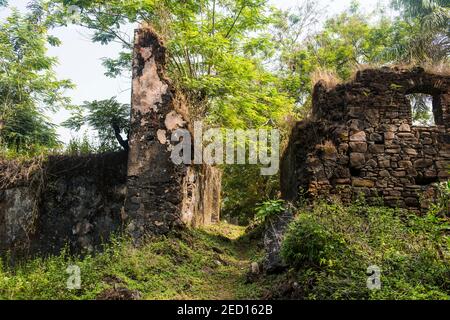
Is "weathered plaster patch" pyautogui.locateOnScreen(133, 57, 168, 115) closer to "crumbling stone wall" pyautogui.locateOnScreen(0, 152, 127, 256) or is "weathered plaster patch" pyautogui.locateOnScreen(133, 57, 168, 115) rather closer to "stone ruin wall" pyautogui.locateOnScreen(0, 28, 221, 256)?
"stone ruin wall" pyautogui.locateOnScreen(0, 28, 221, 256)

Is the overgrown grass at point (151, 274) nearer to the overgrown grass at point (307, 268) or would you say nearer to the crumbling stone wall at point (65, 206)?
the overgrown grass at point (307, 268)

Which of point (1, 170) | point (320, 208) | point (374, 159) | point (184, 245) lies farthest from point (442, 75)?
point (1, 170)

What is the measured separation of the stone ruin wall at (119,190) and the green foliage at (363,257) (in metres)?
3.13

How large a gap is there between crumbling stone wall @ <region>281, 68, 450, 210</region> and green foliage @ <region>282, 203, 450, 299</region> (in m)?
1.35

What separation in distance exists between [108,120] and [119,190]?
1.91 m

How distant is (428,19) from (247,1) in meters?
9.35

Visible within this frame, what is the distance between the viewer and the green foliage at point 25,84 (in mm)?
13188

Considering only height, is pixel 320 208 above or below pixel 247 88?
below

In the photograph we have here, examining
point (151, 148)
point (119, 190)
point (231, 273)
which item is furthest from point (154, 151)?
point (231, 273)

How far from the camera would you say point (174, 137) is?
858cm

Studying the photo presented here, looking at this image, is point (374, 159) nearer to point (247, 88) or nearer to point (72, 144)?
point (247, 88)

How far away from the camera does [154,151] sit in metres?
8.43

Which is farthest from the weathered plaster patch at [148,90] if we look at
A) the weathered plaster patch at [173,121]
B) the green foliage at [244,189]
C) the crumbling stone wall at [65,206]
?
the green foliage at [244,189]

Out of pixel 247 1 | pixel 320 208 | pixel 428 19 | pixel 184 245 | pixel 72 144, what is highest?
pixel 428 19
